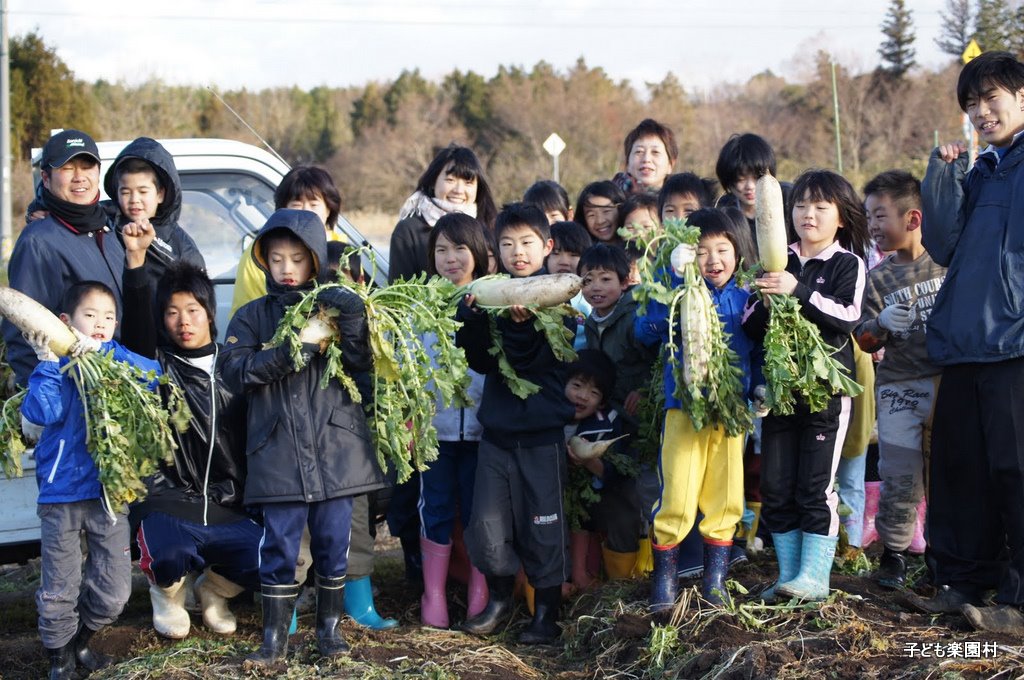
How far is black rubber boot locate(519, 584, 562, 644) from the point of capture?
17.4ft

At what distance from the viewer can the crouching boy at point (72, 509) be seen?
4.75 metres

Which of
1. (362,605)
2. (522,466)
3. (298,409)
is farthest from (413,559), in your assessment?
(298,409)

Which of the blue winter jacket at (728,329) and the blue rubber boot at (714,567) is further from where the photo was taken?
the blue winter jacket at (728,329)

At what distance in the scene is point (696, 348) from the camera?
4727 mm

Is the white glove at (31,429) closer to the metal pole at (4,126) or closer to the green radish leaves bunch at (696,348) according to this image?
the green radish leaves bunch at (696,348)

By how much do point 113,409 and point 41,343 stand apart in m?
0.43

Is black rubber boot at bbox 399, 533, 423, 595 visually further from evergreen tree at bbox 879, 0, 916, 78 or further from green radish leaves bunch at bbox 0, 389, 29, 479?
evergreen tree at bbox 879, 0, 916, 78

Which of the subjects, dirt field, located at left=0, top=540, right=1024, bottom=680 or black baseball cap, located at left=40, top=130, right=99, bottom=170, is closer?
dirt field, located at left=0, top=540, right=1024, bottom=680

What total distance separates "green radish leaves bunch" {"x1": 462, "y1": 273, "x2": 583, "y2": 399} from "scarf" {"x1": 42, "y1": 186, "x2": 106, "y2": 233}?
6.57 ft

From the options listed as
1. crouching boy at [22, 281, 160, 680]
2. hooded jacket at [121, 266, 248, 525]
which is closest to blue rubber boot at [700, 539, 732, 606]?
hooded jacket at [121, 266, 248, 525]

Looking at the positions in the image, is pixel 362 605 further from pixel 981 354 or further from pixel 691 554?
pixel 981 354

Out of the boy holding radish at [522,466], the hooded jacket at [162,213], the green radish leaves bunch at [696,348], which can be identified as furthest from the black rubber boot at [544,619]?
the hooded jacket at [162,213]

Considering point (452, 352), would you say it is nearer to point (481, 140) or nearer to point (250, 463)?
point (250, 463)

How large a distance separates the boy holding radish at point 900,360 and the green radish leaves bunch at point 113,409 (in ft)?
11.7
